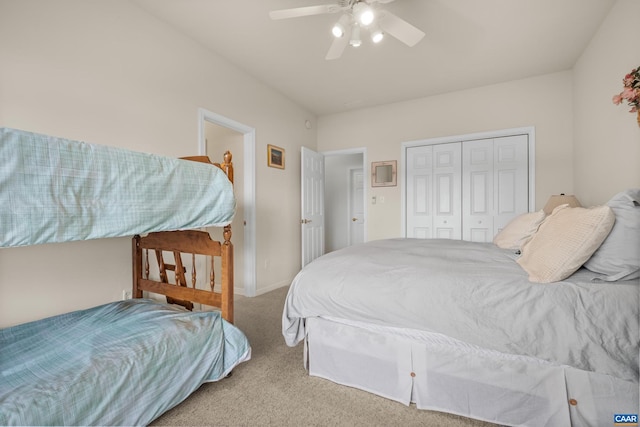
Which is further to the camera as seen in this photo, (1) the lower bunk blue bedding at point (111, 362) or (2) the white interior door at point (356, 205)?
(2) the white interior door at point (356, 205)

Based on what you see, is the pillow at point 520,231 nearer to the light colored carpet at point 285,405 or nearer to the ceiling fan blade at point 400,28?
the light colored carpet at point 285,405

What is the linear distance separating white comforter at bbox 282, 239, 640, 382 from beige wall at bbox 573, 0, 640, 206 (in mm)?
1558

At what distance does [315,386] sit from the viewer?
169 cm

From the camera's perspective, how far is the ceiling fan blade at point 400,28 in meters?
1.96

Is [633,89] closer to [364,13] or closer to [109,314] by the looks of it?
[364,13]

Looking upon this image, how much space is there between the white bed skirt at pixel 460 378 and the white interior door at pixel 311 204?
2.53 metres

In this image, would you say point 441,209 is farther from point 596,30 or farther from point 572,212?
point 572,212

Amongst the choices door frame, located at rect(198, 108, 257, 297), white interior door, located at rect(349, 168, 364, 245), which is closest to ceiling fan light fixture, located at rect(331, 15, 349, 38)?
door frame, located at rect(198, 108, 257, 297)

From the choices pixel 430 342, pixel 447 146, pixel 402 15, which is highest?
pixel 402 15

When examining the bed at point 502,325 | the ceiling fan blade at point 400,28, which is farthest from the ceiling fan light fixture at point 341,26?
the bed at point 502,325

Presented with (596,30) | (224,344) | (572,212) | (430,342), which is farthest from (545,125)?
(224,344)

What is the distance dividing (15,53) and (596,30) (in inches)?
180

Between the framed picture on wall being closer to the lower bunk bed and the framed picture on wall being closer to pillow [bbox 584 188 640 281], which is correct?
the lower bunk bed

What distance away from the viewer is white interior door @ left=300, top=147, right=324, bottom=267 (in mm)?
4219
